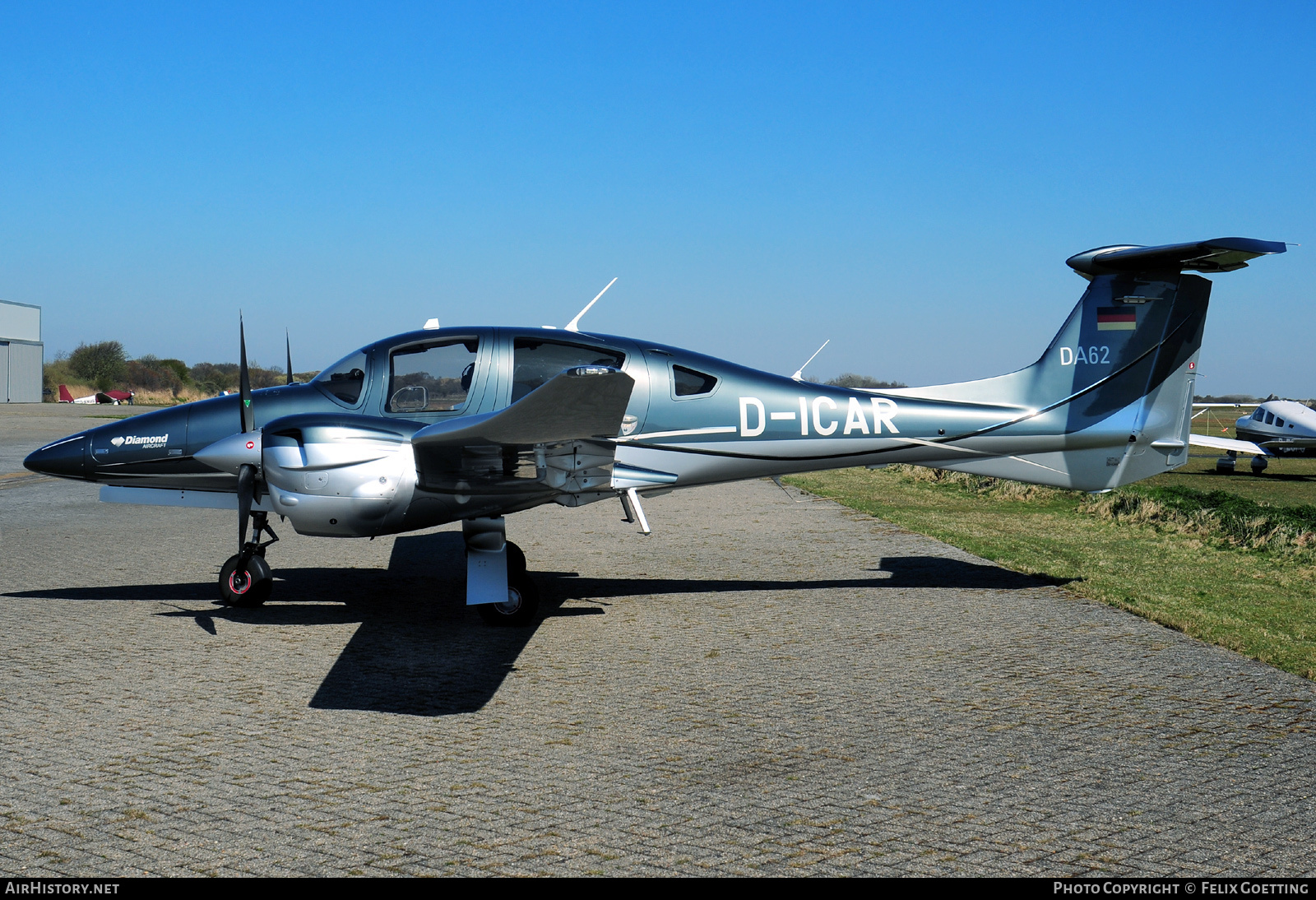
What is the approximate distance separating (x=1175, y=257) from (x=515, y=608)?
25.3ft

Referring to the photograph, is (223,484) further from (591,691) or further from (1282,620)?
(1282,620)

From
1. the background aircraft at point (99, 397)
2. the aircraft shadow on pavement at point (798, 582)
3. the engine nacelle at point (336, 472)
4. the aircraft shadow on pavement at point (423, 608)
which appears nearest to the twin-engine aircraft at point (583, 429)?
the engine nacelle at point (336, 472)

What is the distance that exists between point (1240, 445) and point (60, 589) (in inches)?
1314

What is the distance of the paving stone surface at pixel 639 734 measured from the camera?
4.13m

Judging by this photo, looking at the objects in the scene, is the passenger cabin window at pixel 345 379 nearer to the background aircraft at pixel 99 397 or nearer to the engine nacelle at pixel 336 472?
the engine nacelle at pixel 336 472

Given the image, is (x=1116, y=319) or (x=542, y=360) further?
(x=1116, y=319)

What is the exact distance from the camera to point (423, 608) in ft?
30.6

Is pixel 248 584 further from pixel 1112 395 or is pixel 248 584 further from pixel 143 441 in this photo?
pixel 1112 395

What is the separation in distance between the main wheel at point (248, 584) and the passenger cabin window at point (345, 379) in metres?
1.82

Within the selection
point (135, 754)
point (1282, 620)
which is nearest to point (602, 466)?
point (135, 754)

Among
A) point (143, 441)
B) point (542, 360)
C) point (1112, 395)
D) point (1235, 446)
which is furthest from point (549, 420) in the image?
point (1235, 446)

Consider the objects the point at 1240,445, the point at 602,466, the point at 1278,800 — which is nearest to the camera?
the point at 1278,800

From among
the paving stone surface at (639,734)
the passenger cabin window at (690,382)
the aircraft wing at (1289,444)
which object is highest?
the passenger cabin window at (690,382)

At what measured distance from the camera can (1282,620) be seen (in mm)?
8852
